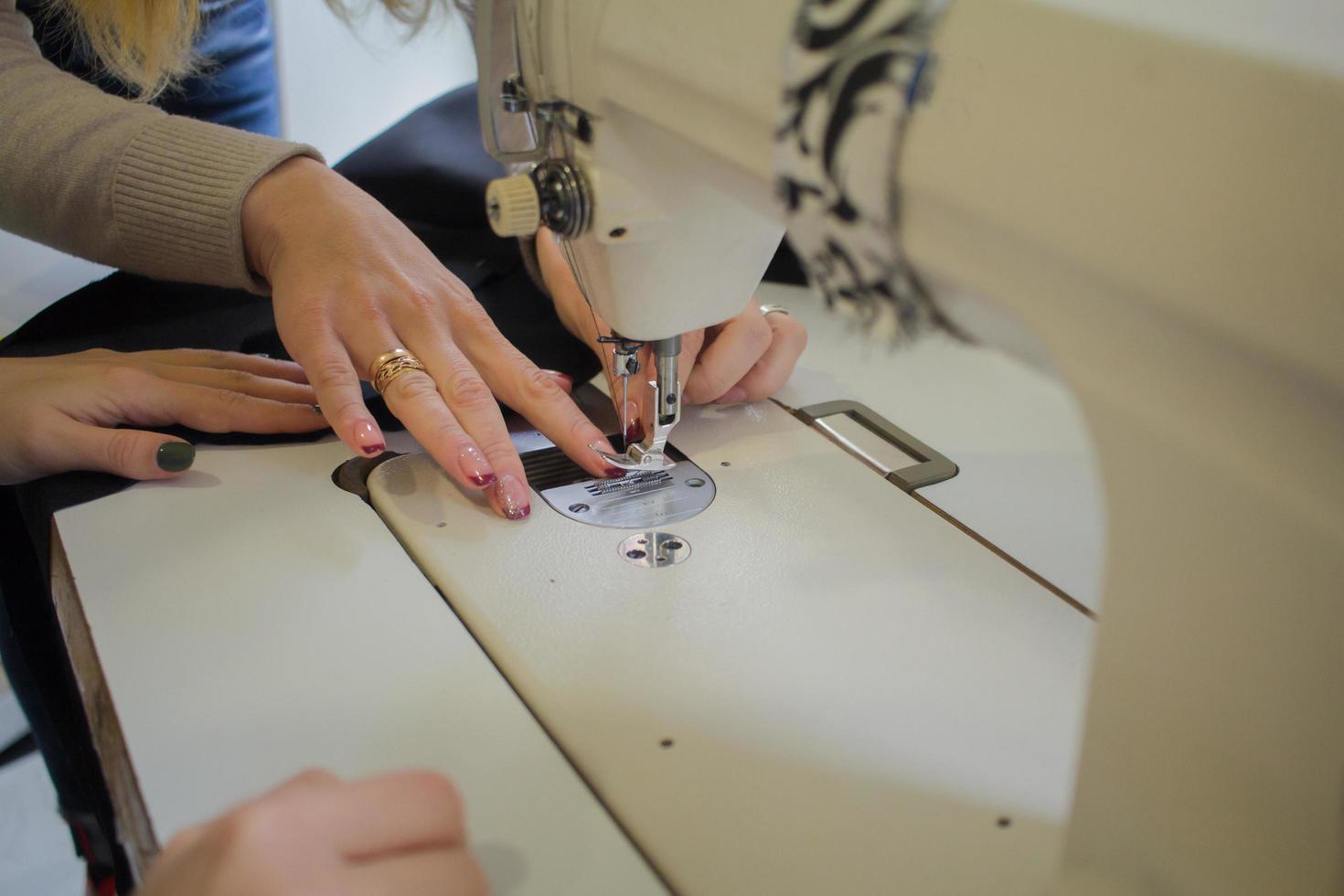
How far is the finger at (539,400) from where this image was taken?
2.56ft

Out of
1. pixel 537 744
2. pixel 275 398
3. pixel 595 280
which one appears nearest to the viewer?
pixel 537 744

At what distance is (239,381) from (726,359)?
413 mm

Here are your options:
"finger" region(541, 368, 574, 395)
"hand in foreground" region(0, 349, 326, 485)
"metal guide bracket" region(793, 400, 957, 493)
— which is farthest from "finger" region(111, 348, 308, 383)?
"metal guide bracket" region(793, 400, 957, 493)

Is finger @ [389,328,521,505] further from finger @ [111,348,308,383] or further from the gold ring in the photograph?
finger @ [111,348,308,383]

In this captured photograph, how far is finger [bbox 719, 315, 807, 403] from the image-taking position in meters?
0.90

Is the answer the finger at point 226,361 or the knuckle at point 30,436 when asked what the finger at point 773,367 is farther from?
the knuckle at point 30,436

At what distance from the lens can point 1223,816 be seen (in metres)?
0.35

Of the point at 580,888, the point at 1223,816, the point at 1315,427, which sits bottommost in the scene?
the point at 580,888

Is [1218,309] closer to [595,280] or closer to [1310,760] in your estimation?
[1310,760]

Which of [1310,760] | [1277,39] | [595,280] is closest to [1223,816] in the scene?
[1310,760]

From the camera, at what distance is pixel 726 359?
34.0 inches

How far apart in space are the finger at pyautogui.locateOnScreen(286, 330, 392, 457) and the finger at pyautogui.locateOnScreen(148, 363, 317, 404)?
0.03 metres

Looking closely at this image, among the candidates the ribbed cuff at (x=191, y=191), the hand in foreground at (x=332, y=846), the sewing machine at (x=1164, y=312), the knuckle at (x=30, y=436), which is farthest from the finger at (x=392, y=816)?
the ribbed cuff at (x=191, y=191)

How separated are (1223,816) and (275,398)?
0.74 meters
